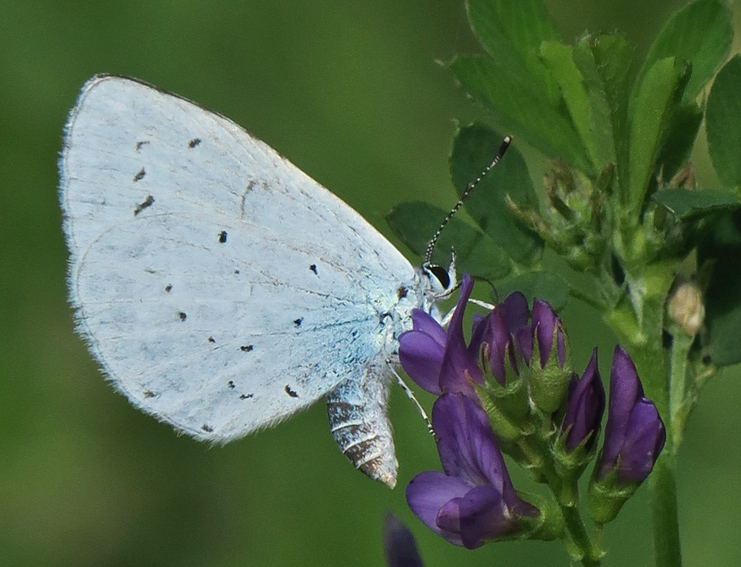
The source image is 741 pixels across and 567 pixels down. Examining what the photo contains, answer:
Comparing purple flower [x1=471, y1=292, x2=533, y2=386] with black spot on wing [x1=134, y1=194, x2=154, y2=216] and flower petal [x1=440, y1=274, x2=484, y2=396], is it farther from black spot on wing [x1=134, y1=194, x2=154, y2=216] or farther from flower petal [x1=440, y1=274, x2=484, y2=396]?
black spot on wing [x1=134, y1=194, x2=154, y2=216]

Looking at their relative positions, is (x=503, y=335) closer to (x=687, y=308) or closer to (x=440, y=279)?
(x=687, y=308)

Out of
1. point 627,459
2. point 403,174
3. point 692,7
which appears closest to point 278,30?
point 403,174

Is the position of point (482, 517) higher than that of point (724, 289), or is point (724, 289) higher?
point (724, 289)

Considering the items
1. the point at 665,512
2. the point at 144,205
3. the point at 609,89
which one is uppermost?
the point at 144,205

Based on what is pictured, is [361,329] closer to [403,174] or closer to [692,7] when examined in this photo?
[692,7]

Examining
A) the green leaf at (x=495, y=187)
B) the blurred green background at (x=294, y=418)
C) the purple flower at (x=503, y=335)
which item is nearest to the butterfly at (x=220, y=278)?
the green leaf at (x=495, y=187)

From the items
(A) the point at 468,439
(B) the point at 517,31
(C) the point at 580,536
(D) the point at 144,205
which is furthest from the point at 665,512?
(D) the point at 144,205

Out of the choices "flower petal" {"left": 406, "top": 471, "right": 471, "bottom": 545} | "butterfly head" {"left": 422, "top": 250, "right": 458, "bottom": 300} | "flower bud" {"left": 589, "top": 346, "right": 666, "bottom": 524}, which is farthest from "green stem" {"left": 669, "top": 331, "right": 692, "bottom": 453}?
"butterfly head" {"left": 422, "top": 250, "right": 458, "bottom": 300}
